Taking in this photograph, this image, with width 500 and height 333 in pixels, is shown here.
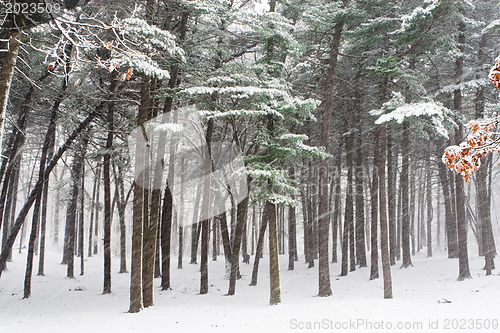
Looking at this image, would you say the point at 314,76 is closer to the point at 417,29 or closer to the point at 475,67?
the point at 417,29

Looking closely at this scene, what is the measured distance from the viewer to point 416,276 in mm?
18750

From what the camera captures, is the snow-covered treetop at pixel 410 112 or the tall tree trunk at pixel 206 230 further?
the tall tree trunk at pixel 206 230

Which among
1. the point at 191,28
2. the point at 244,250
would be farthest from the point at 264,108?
the point at 244,250

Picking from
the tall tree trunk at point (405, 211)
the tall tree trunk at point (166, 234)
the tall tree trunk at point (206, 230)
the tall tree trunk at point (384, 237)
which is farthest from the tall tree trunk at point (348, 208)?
the tall tree trunk at point (166, 234)

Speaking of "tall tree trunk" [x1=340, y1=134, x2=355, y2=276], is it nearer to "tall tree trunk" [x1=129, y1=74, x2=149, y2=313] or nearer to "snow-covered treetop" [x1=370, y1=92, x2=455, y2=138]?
"snow-covered treetop" [x1=370, y1=92, x2=455, y2=138]

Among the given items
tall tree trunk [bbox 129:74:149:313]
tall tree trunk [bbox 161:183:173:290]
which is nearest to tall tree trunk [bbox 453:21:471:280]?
tall tree trunk [bbox 161:183:173:290]

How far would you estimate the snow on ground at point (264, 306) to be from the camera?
9078 mm

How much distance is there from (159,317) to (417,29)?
12.8m

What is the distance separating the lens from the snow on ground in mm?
9078

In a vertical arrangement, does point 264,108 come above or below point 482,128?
above

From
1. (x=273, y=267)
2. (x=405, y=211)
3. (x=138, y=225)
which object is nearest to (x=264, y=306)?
(x=273, y=267)

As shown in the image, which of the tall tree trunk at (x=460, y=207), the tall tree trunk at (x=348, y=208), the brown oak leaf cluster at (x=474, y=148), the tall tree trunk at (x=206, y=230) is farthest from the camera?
the tall tree trunk at (x=348, y=208)

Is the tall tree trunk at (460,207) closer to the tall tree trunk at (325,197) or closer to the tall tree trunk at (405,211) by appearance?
the tall tree trunk at (405,211)

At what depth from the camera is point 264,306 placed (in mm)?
12281
